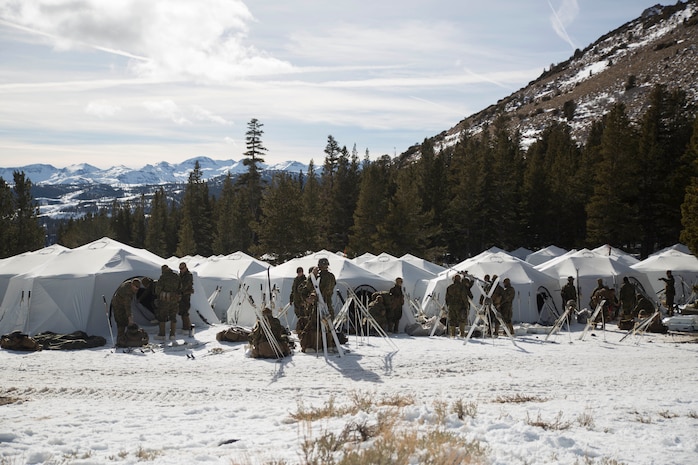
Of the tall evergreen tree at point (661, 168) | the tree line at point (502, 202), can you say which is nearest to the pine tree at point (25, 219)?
the tree line at point (502, 202)

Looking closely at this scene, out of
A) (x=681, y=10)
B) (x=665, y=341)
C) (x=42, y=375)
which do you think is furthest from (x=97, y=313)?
(x=681, y=10)

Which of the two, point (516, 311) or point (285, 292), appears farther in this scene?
point (516, 311)

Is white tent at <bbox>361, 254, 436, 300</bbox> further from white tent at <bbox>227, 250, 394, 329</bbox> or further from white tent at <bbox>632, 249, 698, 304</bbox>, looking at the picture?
white tent at <bbox>632, 249, 698, 304</bbox>

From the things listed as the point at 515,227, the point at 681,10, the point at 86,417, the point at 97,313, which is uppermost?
the point at 681,10

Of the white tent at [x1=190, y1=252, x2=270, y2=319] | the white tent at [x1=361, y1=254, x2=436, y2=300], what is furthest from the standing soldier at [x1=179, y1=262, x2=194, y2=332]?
the white tent at [x1=361, y1=254, x2=436, y2=300]

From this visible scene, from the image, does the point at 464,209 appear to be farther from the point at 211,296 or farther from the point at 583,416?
the point at 583,416

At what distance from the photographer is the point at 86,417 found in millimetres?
7176

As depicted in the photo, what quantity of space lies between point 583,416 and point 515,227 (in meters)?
38.4

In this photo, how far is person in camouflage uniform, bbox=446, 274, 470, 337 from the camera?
54.3 ft

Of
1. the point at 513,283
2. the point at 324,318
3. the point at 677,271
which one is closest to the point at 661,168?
the point at 677,271

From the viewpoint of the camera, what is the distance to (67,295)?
588 inches

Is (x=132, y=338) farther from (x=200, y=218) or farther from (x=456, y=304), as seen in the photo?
(x=200, y=218)

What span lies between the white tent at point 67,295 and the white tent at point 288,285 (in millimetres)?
4163

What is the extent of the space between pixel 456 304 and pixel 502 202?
94.8ft
